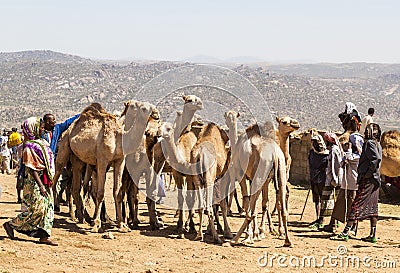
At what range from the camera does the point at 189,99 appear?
11.7m

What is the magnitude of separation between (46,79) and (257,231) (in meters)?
94.5

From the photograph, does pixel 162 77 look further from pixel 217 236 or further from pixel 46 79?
pixel 46 79

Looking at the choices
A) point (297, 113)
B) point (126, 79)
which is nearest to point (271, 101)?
point (297, 113)

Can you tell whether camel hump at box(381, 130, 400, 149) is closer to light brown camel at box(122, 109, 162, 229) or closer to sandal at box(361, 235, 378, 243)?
sandal at box(361, 235, 378, 243)

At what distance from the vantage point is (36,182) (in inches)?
384

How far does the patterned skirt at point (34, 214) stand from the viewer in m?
9.80

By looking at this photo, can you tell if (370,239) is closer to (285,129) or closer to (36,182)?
(285,129)

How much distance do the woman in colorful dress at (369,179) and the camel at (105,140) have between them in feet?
13.5

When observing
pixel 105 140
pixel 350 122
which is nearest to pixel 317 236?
pixel 350 122

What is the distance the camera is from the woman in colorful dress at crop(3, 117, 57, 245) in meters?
9.71

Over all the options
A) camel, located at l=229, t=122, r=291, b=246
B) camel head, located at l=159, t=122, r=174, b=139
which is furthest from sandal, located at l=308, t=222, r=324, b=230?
camel head, located at l=159, t=122, r=174, b=139

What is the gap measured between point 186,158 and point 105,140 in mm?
1561

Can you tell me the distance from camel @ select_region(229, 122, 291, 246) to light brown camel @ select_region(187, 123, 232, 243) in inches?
15.8

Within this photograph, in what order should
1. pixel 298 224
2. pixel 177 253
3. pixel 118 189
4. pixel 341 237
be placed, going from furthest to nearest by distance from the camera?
pixel 298 224
pixel 341 237
pixel 118 189
pixel 177 253
